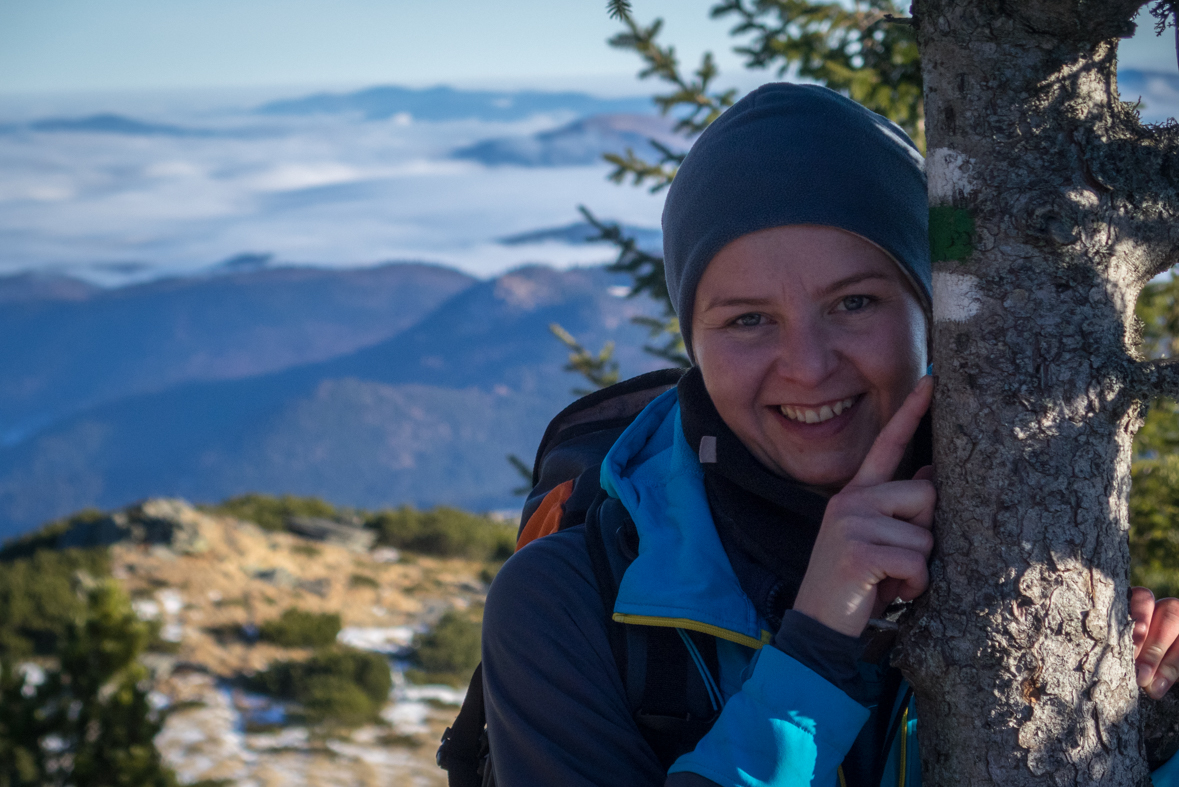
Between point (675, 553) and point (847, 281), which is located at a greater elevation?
point (847, 281)

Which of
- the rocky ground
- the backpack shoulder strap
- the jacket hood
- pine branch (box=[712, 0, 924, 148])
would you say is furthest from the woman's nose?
the rocky ground

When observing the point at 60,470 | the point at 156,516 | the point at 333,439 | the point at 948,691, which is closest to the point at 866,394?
the point at 948,691

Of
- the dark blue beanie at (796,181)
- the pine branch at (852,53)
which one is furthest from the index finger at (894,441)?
the pine branch at (852,53)

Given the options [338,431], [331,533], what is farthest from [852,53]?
[338,431]

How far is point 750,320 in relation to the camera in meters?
1.58

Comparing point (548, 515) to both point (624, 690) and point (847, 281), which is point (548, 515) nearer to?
point (624, 690)

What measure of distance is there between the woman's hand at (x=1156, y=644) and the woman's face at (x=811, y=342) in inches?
18.9

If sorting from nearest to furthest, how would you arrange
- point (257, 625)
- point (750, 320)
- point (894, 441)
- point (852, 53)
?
point (894, 441) → point (750, 320) → point (852, 53) → point (257, 625)

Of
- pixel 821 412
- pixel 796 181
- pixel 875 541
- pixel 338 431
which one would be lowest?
pixel 338 431

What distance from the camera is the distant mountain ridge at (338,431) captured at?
414 feet

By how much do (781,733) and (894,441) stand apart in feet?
1.50

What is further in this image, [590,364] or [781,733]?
[590,364]

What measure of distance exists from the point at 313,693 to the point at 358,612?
436 centimetres

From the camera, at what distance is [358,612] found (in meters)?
16.1
